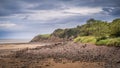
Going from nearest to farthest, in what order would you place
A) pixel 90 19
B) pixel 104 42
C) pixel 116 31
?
pixel 104 42
pixel 116 31
pixel 90 19

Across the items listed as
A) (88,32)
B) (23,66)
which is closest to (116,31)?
(23,66)

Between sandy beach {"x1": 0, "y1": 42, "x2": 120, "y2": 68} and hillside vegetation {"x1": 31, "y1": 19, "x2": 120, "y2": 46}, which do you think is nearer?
sandy beach {"x1": 0, "y1": 42, "x2": 120, "y2": 68}

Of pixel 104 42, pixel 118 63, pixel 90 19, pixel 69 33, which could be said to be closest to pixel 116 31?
pixel 104 42

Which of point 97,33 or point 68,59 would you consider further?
point 97,33

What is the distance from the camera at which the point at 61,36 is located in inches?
5556

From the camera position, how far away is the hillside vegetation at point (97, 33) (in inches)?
2133

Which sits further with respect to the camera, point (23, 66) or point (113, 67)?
point (23, 66)

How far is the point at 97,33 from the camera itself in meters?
71.8

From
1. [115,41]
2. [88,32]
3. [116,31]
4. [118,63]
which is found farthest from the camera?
[88,32]

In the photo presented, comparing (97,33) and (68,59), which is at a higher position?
(97,33)

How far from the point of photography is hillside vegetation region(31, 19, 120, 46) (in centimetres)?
5419

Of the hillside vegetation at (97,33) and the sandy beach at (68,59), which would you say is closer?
the sandy beach at (68,59)

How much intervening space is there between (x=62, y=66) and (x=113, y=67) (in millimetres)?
6465

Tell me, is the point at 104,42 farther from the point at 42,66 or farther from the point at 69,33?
the point at 69,33
